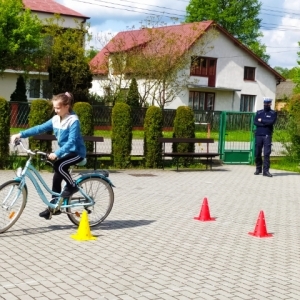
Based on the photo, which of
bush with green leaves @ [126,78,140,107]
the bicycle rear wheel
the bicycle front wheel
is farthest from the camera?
bush with green leaves @ [126,78,140,107]

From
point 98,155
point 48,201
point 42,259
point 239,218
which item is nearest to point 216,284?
point 42,259

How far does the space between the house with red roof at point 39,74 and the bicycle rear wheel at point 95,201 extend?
37418 millimetres

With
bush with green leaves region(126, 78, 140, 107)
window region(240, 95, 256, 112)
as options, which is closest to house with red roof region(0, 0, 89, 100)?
bush with green leaves region(126, 78, 140, 107)

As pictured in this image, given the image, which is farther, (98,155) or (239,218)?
(98,155)

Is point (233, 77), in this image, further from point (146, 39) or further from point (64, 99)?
point (64, 99)

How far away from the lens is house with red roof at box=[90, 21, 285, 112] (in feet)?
132

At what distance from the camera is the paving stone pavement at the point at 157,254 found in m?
5.99

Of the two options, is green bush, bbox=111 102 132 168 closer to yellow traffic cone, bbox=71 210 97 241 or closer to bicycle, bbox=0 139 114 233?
bicycle, bbox=0 139 114 233

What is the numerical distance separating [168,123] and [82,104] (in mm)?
4683

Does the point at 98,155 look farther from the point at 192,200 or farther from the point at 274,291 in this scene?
the point at 274,291

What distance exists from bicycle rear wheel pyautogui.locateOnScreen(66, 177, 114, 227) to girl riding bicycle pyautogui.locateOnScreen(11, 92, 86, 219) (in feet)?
0.91

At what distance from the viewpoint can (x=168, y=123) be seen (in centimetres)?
2077

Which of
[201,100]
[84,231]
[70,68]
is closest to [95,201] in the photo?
[84,231]

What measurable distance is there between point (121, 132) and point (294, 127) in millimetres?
6138
